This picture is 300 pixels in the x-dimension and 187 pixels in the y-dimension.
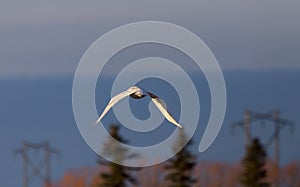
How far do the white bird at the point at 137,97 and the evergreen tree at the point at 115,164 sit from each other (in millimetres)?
15020

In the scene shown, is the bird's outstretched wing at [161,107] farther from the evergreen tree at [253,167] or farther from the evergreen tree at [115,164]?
the evergreen tree at [253,167]

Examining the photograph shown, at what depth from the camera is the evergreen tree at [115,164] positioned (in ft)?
93.7

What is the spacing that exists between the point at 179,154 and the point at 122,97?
1937 cm

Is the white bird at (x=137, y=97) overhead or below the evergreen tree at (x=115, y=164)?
below

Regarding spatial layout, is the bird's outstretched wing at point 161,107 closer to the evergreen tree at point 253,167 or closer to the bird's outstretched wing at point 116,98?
the bird's outstretched wing at point 116,98

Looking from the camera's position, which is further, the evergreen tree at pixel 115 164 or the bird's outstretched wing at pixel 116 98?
the evergreen tree at pixel 115 164

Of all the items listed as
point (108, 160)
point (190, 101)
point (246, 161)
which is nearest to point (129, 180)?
point (108, 160)

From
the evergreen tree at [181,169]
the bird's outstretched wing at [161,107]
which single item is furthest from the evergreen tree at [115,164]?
the bird's outstretched wing at [161,107]

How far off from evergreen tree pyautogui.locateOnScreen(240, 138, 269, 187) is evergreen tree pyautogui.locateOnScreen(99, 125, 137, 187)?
304cm

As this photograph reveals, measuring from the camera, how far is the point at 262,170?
31.4m

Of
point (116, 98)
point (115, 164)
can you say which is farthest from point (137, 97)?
point (115, 164)

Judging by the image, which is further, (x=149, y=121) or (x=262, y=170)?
(x=262, y=170)

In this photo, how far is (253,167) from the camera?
30812mm

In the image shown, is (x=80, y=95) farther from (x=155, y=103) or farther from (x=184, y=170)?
(x=184, y=170)
